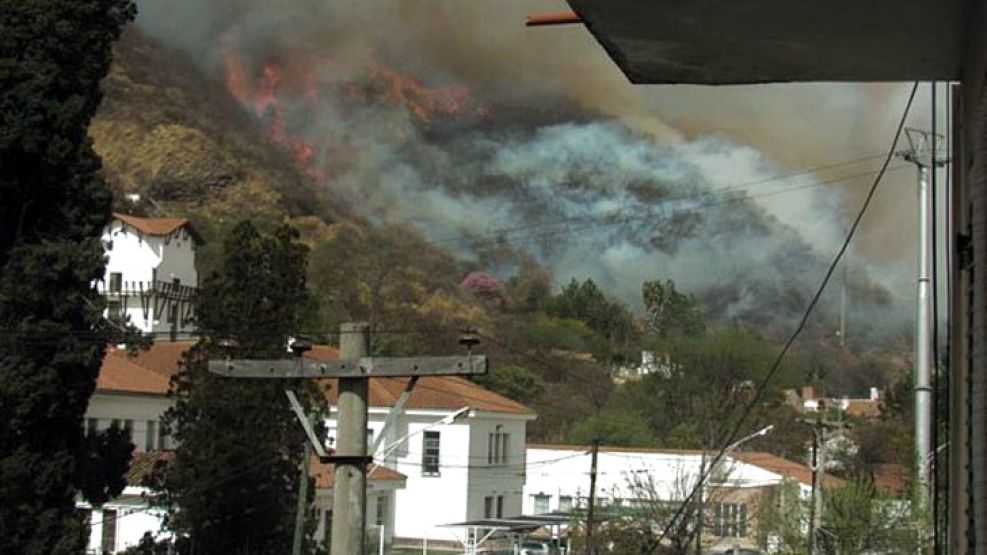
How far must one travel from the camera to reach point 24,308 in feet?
86.4

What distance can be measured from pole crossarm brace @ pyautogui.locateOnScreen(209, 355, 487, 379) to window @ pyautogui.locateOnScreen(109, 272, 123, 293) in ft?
184

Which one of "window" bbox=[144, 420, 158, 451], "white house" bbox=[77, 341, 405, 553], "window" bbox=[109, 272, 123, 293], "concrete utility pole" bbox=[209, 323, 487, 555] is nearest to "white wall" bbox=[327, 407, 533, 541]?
"white house" bbox=[77, 341, 405, 553]

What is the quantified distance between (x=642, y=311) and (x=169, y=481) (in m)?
63.2

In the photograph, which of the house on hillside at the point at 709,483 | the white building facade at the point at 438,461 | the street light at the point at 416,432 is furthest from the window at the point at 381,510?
the house on hillside at the point at 709,483

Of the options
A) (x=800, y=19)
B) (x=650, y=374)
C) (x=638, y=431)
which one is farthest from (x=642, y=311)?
(x=800, y=19)

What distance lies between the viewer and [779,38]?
12.0 feet

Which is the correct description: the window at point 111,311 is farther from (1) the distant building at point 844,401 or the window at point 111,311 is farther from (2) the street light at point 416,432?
(1) the distant building at point 844,401

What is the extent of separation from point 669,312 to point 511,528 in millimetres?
46273

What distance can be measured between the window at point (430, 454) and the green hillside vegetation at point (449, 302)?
4.53 m

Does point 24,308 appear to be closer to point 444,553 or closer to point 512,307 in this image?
point 444,553

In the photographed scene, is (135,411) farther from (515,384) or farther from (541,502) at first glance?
(515,384)

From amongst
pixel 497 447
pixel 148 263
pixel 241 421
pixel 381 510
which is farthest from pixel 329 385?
pixel 148 263

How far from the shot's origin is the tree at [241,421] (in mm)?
30422

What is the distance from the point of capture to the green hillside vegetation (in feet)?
178
